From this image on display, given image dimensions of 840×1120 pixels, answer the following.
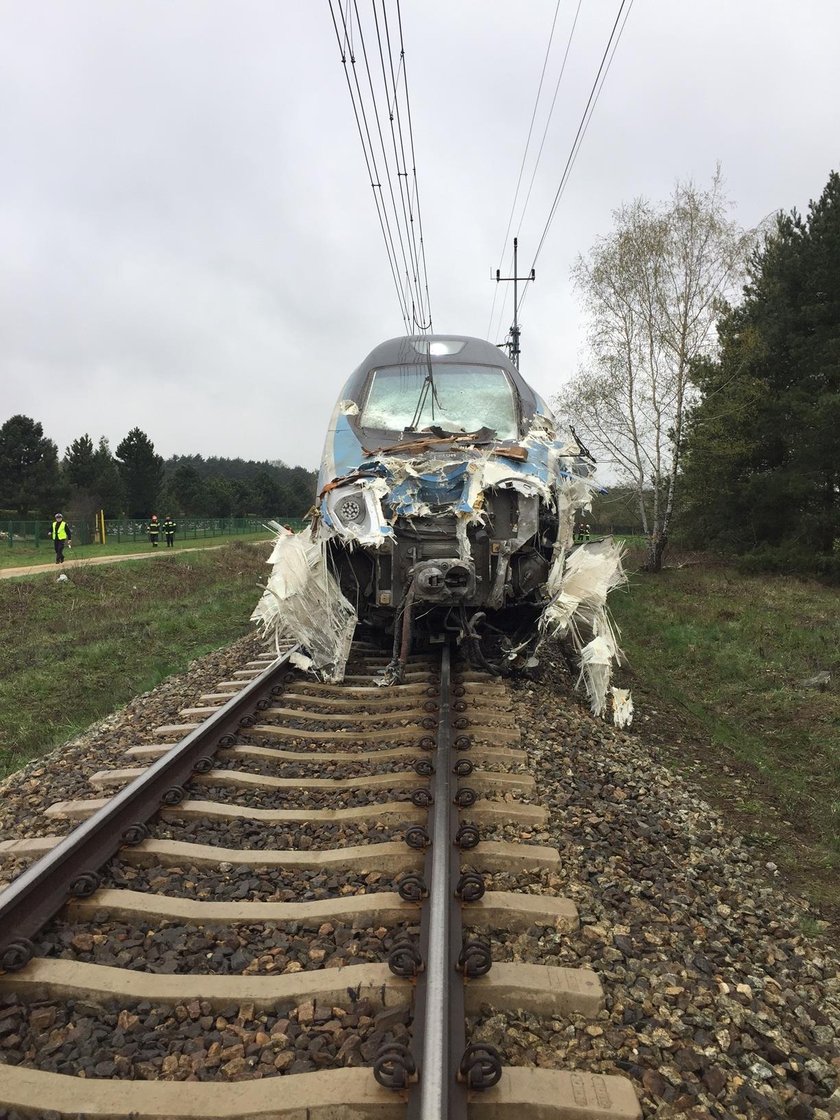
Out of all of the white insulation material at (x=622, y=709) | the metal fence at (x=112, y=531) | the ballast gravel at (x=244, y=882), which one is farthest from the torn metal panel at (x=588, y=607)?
the metal fence at (x=112, y=531)

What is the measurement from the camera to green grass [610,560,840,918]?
4.55 meters

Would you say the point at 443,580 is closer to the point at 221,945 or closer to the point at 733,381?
the point at 221,945

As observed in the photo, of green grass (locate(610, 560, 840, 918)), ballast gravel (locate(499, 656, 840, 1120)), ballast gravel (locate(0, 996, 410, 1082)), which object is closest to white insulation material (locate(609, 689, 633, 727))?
green grass (locate(610, 560, 840, 918))

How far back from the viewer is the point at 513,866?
9.59ft

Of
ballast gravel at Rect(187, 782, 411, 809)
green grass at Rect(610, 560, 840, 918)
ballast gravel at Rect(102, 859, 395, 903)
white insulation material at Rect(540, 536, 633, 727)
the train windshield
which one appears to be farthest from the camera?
the train windshield

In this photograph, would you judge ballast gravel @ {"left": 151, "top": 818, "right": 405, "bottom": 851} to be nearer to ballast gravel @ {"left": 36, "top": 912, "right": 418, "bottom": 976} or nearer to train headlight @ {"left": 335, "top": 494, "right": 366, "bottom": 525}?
ballast gravel @ {"left": 36, "top": 912, "right": 418, "bottom": 976}

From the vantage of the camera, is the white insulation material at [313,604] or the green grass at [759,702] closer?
the green grass at [759,702]

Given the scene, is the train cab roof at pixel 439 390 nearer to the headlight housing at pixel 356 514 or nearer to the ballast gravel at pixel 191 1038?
the headlight housing at pixel 356 514

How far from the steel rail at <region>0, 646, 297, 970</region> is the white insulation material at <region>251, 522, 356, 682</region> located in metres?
1.50

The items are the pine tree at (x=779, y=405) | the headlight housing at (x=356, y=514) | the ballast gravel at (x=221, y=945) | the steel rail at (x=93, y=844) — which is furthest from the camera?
the pine tree at (x=779, y=405)

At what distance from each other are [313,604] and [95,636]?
6927 mm

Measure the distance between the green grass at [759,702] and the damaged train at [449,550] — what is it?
4.25ft

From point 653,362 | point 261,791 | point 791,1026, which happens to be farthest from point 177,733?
point 653,362

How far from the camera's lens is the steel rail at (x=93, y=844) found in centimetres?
247
